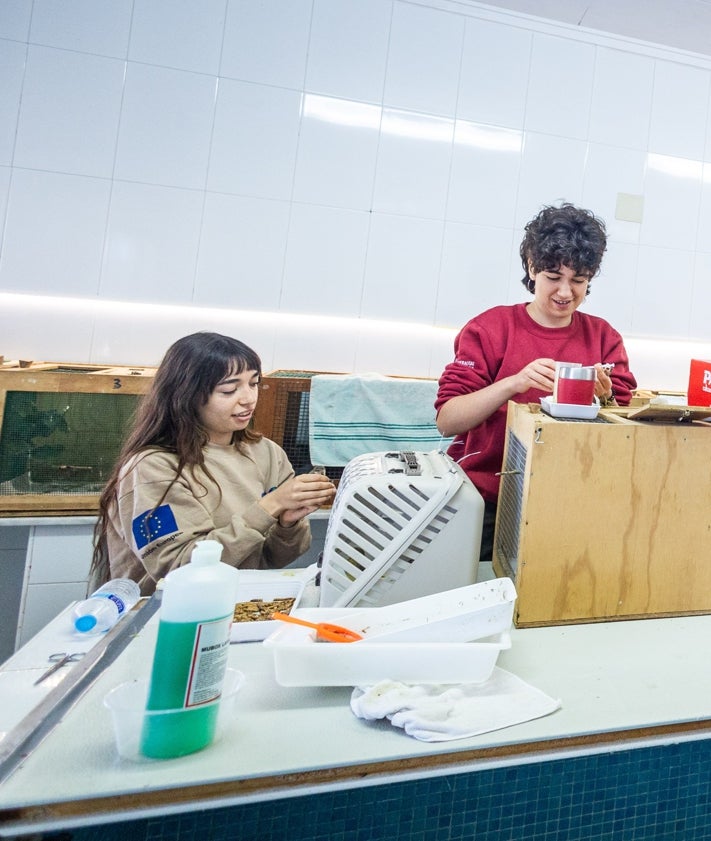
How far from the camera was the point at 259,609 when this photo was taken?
0.90 metres

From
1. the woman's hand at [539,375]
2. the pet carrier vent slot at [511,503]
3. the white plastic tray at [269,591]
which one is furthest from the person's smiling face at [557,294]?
the white plastic tray at [269,591]

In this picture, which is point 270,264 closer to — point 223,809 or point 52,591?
point 52,591

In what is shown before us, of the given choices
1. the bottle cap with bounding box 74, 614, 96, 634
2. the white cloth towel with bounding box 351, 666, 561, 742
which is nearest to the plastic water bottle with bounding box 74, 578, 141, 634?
Answer: the bottle cap with bounding box 74, 614, 96, 634

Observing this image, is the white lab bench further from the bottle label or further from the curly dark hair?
the curly dark hair

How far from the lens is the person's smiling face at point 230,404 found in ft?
4.69

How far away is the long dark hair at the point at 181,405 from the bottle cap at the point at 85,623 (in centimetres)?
56

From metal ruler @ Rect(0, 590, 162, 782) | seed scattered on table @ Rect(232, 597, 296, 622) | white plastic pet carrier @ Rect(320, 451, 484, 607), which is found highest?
white plastic pet carrier @ Rect(320, 451, 484, 607)

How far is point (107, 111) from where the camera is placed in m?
2.37

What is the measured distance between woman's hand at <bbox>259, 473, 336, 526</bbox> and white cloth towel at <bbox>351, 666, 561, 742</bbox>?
1.89 feet

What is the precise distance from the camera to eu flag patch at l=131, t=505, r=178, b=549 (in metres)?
1.22

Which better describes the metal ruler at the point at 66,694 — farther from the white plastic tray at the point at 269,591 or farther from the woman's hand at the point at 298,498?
the woman's hand at the point at 298,498

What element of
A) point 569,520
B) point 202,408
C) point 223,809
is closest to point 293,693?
point 223,809

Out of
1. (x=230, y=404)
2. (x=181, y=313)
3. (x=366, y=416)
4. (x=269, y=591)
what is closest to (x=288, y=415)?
(x=366, y=416)

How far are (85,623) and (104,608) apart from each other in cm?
4
